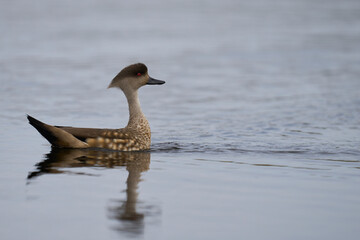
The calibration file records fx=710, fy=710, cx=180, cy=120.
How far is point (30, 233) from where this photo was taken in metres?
7.09

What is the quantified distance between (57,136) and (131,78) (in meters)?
1.70

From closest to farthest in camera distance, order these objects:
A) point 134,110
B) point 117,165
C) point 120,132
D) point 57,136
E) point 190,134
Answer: point 117,165
point 57,136
point 120,132
point 134,110
point 190,134

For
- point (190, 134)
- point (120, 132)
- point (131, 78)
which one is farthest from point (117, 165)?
point (190, 134)

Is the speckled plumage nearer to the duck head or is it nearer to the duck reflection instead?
the duck head

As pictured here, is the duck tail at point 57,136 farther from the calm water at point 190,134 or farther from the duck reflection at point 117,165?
the calm water at point 190,134

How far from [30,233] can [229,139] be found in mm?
6588

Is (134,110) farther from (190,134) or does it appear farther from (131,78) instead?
(190,134)

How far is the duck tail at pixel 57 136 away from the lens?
11.3 meters

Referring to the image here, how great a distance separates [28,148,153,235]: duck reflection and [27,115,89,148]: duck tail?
0.38 ft

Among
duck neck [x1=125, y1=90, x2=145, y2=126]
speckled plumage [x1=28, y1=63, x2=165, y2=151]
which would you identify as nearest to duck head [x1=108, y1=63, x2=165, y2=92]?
speckled plumage [x1=28, y1=63, x2=165, y2=151]

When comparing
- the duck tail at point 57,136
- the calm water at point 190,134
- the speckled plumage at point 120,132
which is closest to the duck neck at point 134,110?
the speckled plumage at point 120,132

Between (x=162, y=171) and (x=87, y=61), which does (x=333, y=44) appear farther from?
(x=162, y=171)

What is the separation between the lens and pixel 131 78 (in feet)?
40.2


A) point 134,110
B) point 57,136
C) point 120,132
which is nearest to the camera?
point 57,136
